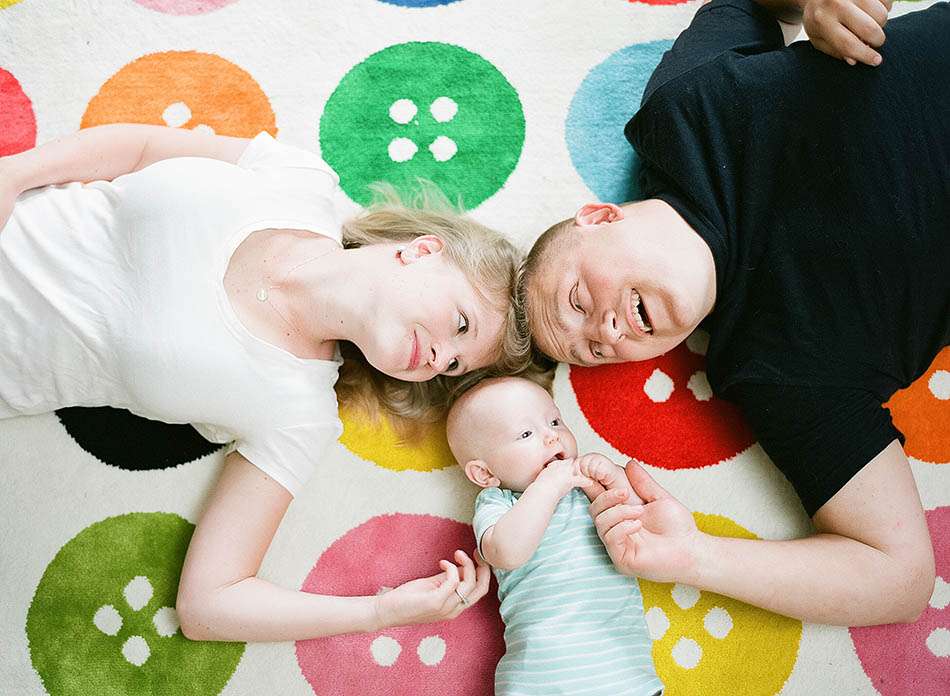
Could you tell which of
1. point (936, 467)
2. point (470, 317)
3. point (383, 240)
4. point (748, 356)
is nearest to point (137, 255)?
point (383, 240)

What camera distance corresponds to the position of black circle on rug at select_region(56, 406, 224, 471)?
1.29 metres

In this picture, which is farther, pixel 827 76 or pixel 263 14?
pixel 263 14

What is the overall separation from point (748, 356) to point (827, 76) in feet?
1.38

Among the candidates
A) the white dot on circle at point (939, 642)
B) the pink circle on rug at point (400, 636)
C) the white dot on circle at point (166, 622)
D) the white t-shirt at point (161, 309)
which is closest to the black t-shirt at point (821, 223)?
the white dot on circle at point (939, 642)

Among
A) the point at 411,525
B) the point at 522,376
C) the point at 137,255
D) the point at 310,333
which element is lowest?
the point at 411,525

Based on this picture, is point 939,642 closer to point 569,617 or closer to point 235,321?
point 569,617

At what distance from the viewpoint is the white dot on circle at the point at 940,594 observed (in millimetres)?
1271

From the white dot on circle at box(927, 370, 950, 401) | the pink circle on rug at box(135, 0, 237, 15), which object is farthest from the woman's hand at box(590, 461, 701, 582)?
the pink circle on rug at box(135, 0, 237, 15)

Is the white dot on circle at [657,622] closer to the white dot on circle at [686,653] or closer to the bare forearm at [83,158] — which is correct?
the white dot on circle at [686,653]

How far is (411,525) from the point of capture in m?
1.29

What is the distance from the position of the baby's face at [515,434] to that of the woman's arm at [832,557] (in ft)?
0.33

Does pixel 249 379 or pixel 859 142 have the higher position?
pixel 859 142

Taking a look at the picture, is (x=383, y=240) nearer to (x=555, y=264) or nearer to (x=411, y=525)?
(x=555, y=264)

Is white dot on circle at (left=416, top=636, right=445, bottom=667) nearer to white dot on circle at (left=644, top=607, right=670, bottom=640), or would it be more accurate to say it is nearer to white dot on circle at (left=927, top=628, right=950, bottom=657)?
white dot on circle at (left=644, top=607, right=670, bottom=640)
